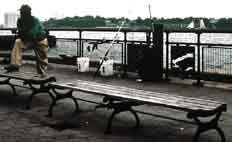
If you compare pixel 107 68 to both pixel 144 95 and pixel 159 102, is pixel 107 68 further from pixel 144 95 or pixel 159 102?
pixel 159 102

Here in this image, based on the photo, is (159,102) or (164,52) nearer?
(159,102)

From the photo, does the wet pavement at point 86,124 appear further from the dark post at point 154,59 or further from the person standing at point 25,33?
the dark post at point 154,59

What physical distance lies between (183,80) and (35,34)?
148 inches

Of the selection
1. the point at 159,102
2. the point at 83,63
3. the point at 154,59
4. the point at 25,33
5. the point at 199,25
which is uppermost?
the point at 199,25

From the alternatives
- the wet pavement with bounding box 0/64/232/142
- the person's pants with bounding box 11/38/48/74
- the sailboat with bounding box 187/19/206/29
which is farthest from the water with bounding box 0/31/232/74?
the person's pants with bounding box 11/38/48/74

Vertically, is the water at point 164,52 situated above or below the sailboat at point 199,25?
below

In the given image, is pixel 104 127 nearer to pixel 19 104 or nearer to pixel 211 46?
pixel 19 104

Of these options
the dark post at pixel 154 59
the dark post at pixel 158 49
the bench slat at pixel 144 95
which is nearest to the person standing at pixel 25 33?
the dark post at pixel 154 59

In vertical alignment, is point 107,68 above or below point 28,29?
below

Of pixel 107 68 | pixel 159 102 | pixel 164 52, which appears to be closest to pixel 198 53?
pixel 164 52

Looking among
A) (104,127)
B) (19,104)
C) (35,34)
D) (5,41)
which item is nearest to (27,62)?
(5,41)

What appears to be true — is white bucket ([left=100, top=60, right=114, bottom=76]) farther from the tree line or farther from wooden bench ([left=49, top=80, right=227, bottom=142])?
wooden bench ([left=49, top=80, right=227, bottom=142])

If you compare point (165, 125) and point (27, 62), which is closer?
point (165, 125)

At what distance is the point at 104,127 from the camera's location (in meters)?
6.58
